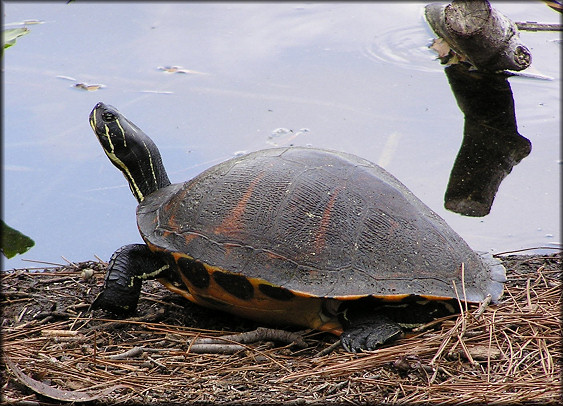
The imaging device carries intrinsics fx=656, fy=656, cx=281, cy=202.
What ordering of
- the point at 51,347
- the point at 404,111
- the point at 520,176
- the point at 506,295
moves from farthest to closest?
the point at 404,111
the point at 520,176
the point at 506,295
the point at 51,347

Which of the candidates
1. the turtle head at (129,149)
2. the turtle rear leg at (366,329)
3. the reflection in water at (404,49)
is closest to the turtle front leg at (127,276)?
the turtle head at (129,149)

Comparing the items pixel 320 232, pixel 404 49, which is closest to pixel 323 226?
pixel 320 232

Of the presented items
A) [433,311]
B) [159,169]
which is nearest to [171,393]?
[433,311]

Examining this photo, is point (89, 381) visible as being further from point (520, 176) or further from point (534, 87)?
point (534, 87)

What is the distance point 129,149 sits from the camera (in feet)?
12.8

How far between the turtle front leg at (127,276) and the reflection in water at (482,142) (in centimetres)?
234

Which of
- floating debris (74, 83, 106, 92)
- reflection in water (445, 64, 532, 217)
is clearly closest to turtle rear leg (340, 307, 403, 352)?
reflection in water (445, 64, 532, 217)

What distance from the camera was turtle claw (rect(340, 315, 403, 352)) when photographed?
295cm

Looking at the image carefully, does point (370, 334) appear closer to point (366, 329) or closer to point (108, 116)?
point (366, 329)

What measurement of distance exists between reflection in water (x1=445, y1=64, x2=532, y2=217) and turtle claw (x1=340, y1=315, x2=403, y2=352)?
1993 millimetres

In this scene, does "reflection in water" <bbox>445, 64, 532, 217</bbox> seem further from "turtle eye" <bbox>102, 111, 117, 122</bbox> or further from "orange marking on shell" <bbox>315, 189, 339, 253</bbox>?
"turtle eye" <bbox>102, 111, 117, 122</bbox>

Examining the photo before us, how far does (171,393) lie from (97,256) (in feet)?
6.31

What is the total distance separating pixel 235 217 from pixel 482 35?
3708 mm

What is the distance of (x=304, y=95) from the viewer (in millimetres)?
6441
